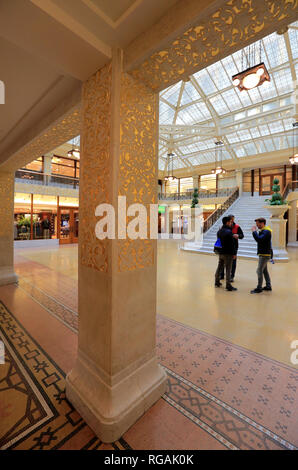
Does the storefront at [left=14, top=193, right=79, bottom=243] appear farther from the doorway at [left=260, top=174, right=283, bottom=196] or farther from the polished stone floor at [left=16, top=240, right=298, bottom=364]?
the doorway at [left=260, top=174, right=283, bottom=196]

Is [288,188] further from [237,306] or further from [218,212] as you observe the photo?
[237,306]

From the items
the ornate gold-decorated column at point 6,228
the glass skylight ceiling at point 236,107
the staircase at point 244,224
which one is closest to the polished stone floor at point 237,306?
the ornate gold-decorated column at point 6,228

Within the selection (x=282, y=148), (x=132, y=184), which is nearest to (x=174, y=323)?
(x=132, y=184)

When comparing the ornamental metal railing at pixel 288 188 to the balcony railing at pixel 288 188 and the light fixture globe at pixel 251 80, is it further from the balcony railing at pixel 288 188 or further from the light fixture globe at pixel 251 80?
the light fixture globe at pixel 251 80

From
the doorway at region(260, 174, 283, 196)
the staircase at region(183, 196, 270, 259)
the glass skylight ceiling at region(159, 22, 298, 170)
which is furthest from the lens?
the doorway at region(260, 174, 283, 196)

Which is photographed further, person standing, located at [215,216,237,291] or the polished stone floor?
person standing, located at [215,216,237,291]

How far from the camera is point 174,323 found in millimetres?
2861

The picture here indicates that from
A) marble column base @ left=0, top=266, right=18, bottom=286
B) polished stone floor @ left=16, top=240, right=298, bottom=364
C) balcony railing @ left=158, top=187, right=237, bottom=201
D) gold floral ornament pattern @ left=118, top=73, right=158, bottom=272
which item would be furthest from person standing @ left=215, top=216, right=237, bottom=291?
balcony railing @ left=158, top=187, right=237, bottom=201

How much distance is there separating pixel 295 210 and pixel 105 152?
1499 cm

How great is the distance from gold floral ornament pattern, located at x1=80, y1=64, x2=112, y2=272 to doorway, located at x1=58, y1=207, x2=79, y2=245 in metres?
11.6

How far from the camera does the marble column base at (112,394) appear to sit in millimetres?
1316

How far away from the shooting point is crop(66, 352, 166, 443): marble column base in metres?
1.32
